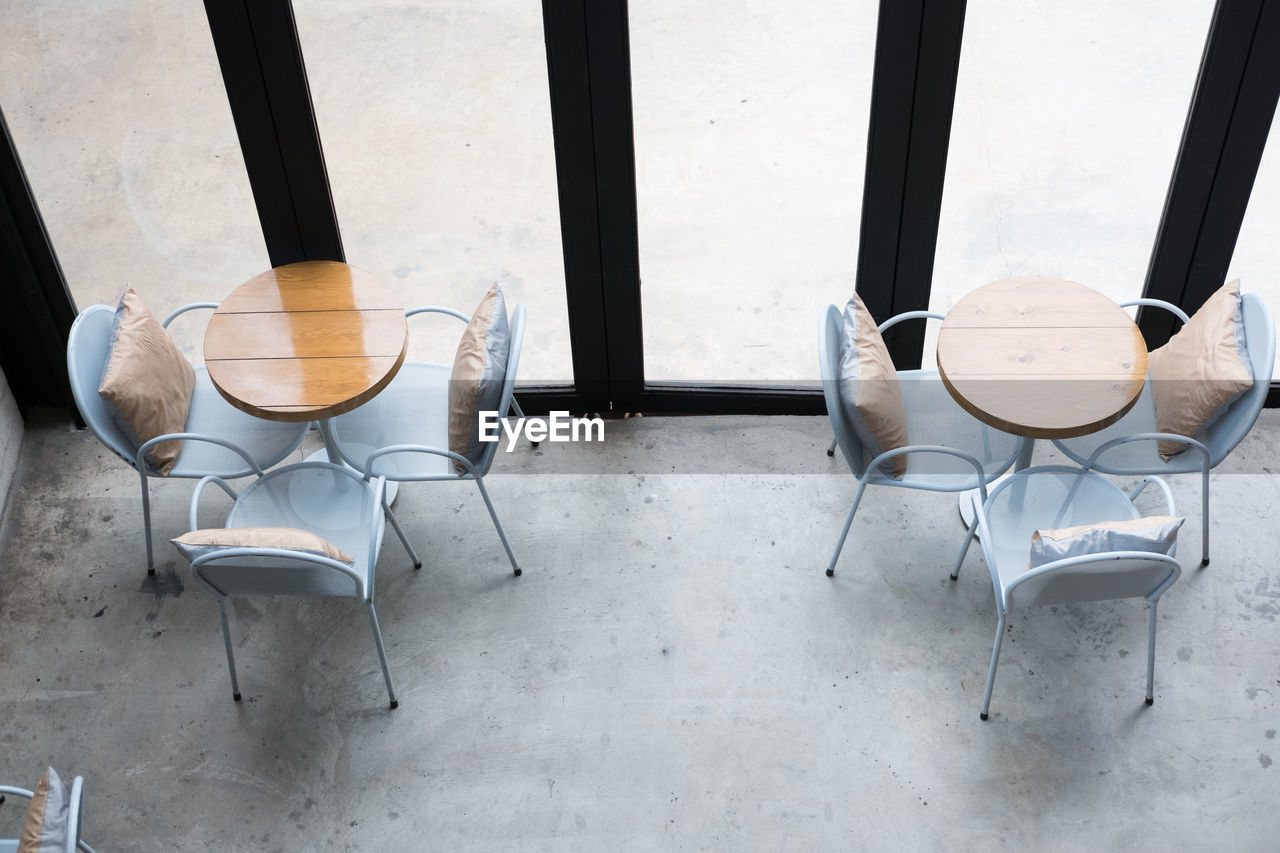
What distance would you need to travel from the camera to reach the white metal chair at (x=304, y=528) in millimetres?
3604

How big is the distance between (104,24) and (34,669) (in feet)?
7.56

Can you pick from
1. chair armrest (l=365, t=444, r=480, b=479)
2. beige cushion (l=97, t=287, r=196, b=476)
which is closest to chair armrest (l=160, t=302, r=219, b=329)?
beige cushion (l=97, t=287, r=196, b=476)

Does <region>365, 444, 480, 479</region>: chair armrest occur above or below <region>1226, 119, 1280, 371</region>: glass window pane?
below

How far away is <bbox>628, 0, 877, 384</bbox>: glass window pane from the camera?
4043mm

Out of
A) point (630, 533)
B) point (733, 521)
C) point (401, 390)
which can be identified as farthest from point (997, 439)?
point (401, 390)

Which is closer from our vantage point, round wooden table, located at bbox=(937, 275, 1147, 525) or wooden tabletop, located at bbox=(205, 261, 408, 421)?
round wooden table, located at bbox=(937, 275, 1147, 525)

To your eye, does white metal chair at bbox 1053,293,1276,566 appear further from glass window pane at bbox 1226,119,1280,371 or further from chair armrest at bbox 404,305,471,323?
chair armrest at bbox 404,305,471,323

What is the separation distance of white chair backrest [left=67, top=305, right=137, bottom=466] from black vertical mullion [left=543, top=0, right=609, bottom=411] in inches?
67.8

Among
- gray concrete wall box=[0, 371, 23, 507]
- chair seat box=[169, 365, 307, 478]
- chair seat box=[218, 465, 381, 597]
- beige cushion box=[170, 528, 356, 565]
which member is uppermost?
beige cushion box=[170, 528, 356, 565]

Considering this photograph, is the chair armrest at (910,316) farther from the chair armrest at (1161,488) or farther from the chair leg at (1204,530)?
the chair leg at (1204,530)

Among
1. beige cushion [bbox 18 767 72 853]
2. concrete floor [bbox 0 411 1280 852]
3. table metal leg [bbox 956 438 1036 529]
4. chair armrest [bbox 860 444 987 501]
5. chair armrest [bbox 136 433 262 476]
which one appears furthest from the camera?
table metal leg [bbox 956 438 1036 529]

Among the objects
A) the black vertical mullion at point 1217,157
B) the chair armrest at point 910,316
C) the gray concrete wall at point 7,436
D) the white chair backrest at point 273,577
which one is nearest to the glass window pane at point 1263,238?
the black vertical mullion at point 1217,157

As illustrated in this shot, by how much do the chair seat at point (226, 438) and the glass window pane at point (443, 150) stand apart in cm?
72

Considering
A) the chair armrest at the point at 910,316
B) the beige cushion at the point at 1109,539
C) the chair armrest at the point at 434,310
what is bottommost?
the beige cushion at the point at 1109,539
